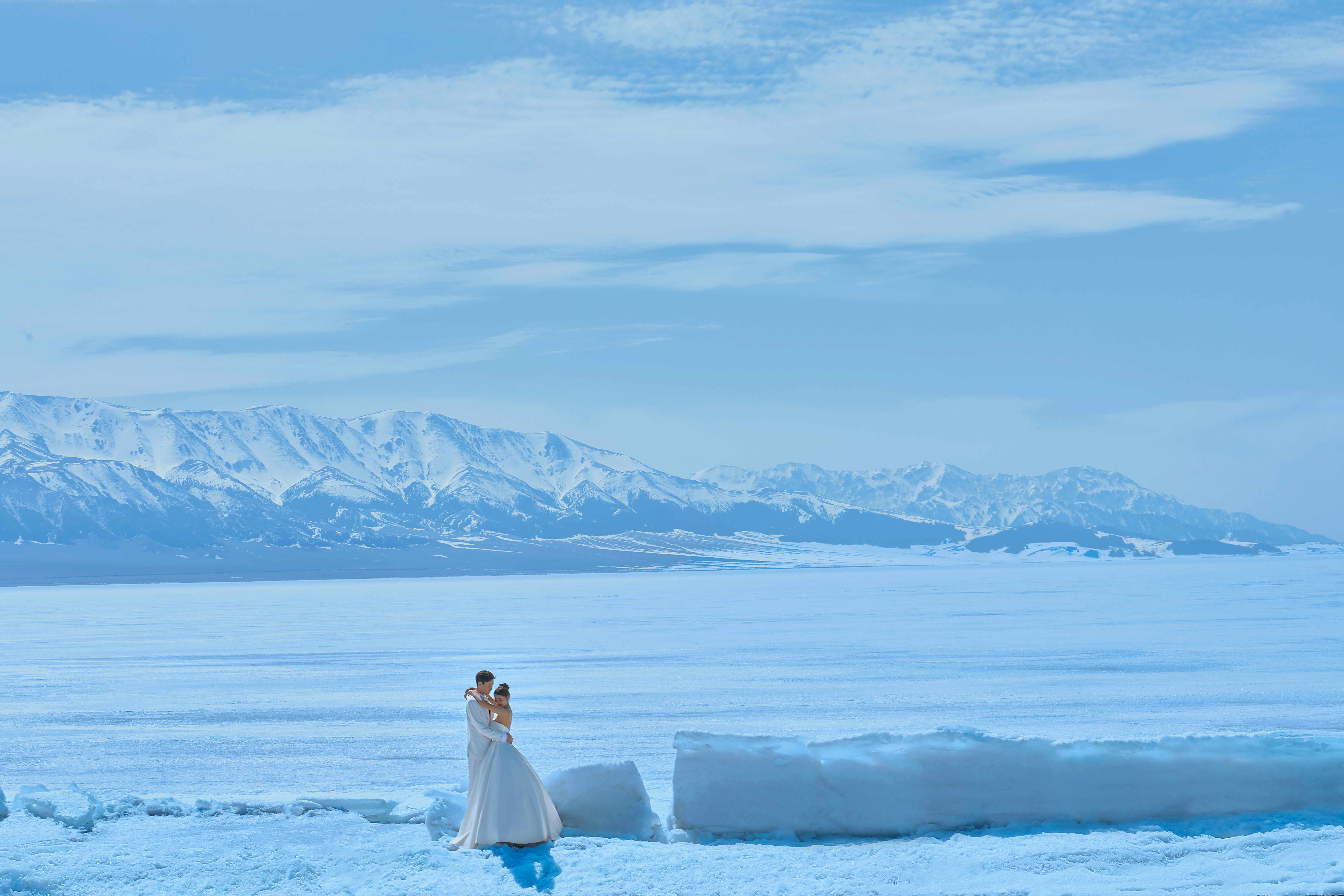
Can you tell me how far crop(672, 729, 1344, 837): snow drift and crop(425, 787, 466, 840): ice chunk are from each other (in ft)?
6.95

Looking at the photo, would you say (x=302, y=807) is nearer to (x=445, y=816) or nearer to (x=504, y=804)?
(x=445, y=816)

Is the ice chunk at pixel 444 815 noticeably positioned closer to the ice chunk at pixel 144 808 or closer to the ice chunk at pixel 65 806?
the ice chunk at pixel 144 808

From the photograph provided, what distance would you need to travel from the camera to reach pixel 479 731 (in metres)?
10.7

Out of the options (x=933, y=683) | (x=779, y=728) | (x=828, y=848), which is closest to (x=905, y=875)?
(x=828, y=848)

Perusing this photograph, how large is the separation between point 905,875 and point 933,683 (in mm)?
20830

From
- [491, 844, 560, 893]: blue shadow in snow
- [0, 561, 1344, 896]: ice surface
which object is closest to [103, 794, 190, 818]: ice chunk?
[0, 561, 1344, 896]: ice surface

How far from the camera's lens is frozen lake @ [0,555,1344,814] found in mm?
19453

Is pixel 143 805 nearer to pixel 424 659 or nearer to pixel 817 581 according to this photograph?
pixel 424 659

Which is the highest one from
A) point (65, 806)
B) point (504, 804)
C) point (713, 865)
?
point (504, 804)

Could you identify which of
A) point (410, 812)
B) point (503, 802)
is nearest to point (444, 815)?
point (410, 812)

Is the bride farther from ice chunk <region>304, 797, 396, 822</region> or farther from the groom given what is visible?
ice chunk <region>304, 797, 396, 822</region>

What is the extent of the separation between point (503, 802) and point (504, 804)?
23 mm

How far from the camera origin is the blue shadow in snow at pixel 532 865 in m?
9.73

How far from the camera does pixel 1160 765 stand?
11.5 meters
